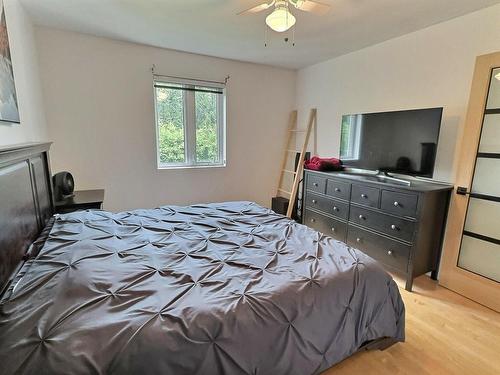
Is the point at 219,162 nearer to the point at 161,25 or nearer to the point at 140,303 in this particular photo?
the point at 161,25

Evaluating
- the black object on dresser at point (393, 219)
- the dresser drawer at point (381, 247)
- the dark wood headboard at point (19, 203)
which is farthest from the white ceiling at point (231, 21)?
the dresser drawer at point (381, 247)

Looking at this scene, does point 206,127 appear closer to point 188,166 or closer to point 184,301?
point 188,166

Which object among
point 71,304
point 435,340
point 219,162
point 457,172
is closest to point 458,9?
point 457,172

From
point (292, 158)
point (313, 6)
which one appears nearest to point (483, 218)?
point (313, 6)

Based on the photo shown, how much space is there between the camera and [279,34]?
2752 mm

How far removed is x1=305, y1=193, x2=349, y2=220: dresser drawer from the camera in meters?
2.87

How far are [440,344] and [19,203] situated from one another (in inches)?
103

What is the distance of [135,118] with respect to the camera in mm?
3250

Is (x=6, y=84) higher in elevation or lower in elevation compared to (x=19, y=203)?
higher

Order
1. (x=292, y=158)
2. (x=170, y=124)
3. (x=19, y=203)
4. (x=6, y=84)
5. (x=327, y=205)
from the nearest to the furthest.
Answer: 1. (x=19, y=203)
2. (x=6, y=84)
3. (x=327, y=205)
4. (x=170, y=124)
5. (x=292, y=158)

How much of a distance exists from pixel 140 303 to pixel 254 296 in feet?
1.48

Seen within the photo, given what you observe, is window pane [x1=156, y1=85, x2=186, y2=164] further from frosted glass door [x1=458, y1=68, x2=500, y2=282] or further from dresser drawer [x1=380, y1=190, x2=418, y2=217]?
frosted glass door [x1=458, y1=68, x2=500, y2=282]

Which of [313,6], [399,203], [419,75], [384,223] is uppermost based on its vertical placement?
[313,6]

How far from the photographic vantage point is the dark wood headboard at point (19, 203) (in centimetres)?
117
